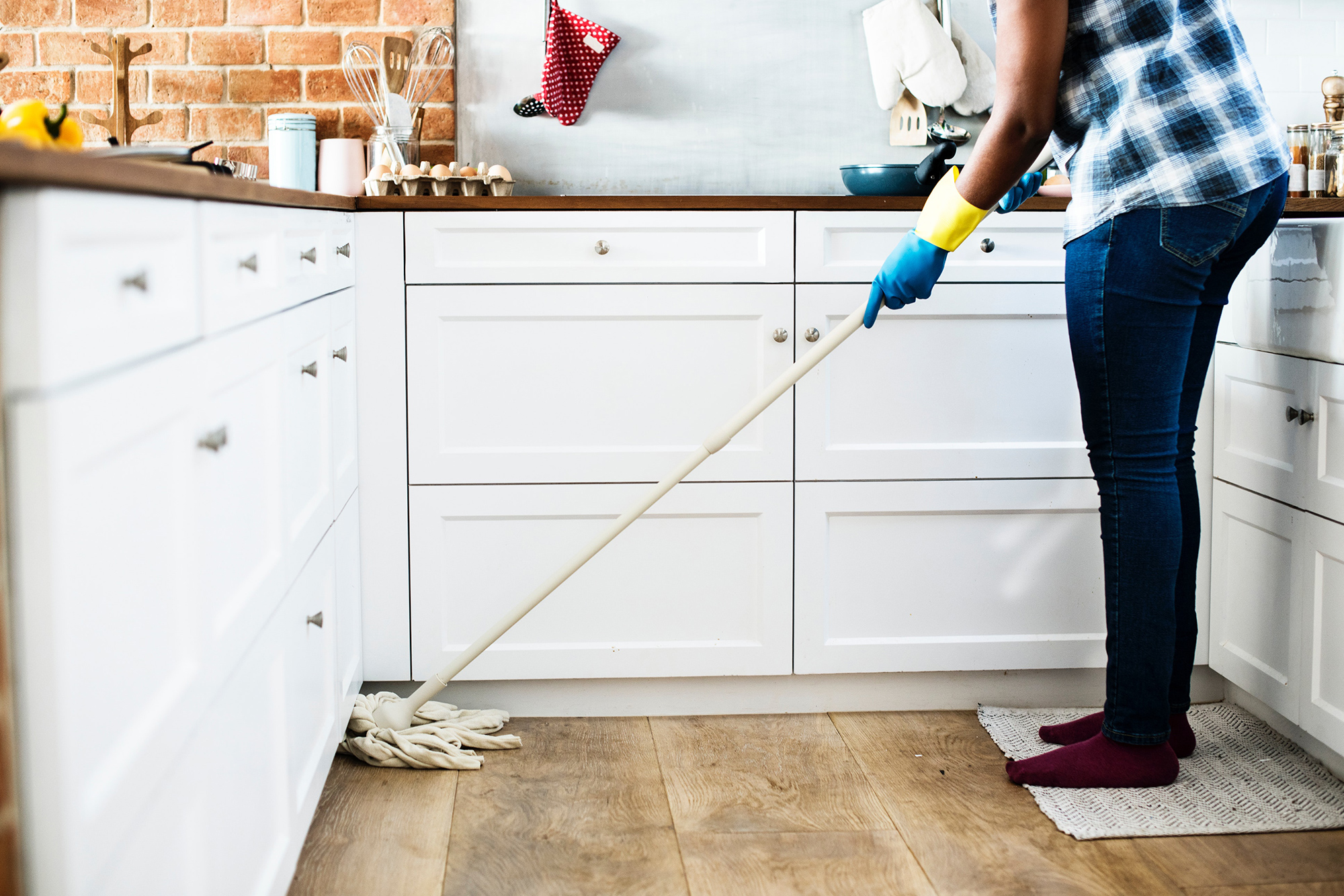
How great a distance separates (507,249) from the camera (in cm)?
193

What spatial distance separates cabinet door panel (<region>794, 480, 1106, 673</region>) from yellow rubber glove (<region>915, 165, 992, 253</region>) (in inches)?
20.5

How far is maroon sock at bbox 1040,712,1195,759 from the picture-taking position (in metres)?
1.84

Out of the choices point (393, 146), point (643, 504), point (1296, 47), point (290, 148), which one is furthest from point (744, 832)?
point (1296, 47)

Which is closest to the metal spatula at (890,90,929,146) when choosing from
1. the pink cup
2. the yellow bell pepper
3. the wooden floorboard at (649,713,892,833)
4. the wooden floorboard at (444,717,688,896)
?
the pink cup

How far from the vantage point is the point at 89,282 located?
29.5 inches

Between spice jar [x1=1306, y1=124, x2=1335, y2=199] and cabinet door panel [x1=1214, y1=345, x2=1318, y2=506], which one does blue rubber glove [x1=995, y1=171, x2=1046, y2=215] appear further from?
spice jar [x1=1306, y1=124, x2=1335, y2=199]

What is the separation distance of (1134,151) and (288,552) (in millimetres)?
1179

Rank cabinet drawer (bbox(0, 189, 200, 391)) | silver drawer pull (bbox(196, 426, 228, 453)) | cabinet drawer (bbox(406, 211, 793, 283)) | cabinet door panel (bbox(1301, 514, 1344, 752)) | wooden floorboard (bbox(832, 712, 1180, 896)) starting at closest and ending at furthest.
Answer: cabinet drawer (bbox(0, 189, 200, 391))
silver drawer pull (bbox(196, 426, 228, 453))
wooden floorboard (bbox(832, 712, 1180, 896))
cabinet door panel (bbox(1301, 514, 1344, 752))
cabinet drawer (bbox(406, 211, 793, 283))

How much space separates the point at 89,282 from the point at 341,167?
5.46ft

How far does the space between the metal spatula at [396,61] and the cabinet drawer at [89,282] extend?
1447 mm

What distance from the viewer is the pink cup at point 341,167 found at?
2.32 metres

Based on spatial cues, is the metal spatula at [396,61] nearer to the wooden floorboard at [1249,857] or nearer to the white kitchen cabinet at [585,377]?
the white kitchen cabinet at [585,377]

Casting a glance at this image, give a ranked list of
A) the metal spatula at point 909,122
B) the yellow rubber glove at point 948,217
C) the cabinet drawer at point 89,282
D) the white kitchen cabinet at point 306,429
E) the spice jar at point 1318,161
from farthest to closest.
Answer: the metal spatula at point 909,122 → the spice jar at point 1318,161 → the yellow rubber glove at point 948,217 → the white kitchen cabinet at point 306,429 → the cabinet drawer at point 89,282

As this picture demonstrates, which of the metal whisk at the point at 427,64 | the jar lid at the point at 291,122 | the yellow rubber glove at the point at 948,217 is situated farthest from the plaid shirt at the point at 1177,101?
the jar lid at the point at 291,122
